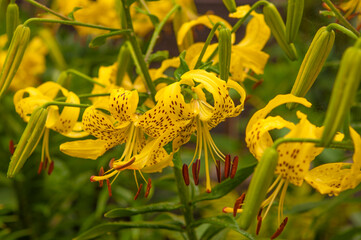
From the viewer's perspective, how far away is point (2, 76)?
691 millimetres

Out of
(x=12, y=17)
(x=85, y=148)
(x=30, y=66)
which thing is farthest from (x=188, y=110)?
(x=30, y=66)

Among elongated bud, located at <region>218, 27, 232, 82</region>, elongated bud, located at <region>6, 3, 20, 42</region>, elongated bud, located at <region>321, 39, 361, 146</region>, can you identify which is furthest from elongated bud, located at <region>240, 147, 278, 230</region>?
elongated bud, located at <region>6, 3, 20, 42</region>

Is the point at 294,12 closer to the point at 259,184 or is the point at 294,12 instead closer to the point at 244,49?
the point at 244,49

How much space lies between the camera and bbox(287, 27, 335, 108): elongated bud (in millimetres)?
601

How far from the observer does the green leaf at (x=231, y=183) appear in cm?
76

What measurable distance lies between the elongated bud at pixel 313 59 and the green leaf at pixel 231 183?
173 millimetres

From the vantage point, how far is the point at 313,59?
613 mm

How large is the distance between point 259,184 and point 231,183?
0.30 m

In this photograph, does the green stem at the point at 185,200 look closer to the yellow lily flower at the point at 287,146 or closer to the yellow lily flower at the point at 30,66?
the yellow lily flower at the point at 287,146

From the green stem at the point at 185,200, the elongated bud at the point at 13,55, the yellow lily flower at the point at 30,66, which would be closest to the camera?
the elongated bud at the point at 13,55

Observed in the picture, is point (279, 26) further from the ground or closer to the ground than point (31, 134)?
further from the ground

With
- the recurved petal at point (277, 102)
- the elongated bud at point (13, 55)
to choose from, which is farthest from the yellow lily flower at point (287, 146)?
the elongated bud at point (13, 55)

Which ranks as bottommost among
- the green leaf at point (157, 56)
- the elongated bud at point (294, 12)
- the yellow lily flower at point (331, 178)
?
the yellow lily flower at point (331, 178)

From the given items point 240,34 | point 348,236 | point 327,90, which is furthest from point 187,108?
point 240,34
